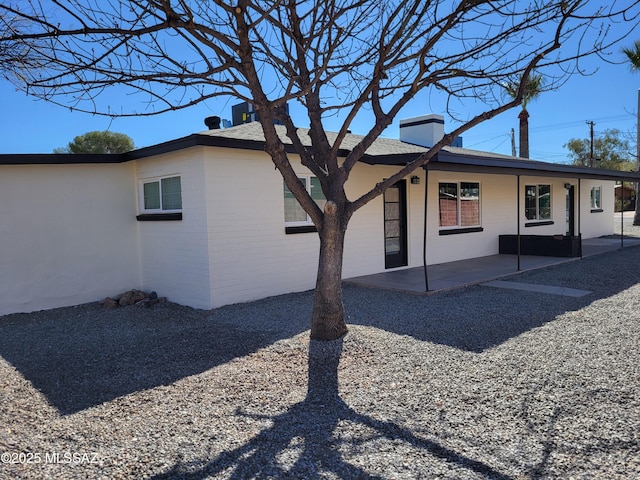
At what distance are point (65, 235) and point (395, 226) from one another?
6.78 metres

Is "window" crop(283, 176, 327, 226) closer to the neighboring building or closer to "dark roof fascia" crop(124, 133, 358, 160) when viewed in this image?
the neighboring building

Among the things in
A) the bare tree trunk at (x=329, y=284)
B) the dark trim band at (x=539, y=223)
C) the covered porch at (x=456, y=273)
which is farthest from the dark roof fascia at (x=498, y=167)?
the bare tree trunk at (x=329, y=284)

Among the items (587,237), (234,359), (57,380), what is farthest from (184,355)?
(587,237)

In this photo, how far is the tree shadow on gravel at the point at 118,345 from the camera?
14.8 feet

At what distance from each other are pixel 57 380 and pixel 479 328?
4740 millimetres

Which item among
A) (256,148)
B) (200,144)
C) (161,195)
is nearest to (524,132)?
(256,148)

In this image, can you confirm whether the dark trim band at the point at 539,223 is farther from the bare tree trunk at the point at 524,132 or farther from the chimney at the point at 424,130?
the bare tree trunk at the point at 524,132

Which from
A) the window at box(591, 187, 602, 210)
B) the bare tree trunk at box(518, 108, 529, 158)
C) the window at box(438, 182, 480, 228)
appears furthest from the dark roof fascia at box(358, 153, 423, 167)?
the bare tree trunk at box(518, 108, 529, 158)

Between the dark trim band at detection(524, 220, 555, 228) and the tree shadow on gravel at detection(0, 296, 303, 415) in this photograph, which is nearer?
the tree shadow on gravel at detection(0, 296, 303, 415)

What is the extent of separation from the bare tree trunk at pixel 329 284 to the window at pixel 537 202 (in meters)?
11.4

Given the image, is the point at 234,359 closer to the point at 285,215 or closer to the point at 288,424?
the point at 288,424

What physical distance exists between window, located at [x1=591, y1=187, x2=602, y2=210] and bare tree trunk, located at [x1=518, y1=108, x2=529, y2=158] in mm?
4372

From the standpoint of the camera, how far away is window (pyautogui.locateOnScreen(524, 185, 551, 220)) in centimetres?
1502

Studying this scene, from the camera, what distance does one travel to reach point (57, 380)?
464 cm
